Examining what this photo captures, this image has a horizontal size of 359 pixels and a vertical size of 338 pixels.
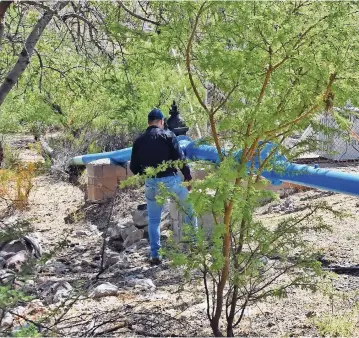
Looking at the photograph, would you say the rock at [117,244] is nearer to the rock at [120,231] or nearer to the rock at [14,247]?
the rock at [120,231]

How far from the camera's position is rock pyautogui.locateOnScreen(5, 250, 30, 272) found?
689cm

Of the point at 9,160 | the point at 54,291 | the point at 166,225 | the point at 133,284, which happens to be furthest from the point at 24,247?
the point at 9,160

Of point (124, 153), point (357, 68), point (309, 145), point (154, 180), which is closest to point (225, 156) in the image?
point (309, 145)

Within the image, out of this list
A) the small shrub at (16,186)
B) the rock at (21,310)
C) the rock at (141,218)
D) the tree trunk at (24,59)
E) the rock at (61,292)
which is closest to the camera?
the tree trunk at (24,59)

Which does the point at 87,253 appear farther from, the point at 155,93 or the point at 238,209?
the point at 155,93

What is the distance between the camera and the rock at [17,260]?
Result: 6.89 m

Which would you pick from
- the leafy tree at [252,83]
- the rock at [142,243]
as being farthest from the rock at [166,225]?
the leafy tree at [252,83]

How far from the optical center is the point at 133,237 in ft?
26.3

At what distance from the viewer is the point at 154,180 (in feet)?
21.0

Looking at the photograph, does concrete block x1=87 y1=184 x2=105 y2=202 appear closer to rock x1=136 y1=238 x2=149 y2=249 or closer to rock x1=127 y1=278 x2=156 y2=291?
rock x1=136 y1=238 x2=149 y2=249

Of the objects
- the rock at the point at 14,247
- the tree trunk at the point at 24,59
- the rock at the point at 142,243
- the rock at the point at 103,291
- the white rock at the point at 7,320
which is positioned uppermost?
the tree trunk at the point at 24,59

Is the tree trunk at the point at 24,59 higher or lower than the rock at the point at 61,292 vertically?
higher

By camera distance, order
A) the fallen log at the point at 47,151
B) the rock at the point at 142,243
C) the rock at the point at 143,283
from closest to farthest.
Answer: the rock at the point at 143,283 < the rock at the point at 142,243 < the fallen log at the point at 47,151

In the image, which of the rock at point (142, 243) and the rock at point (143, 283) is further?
the rock at point (142, 243)
